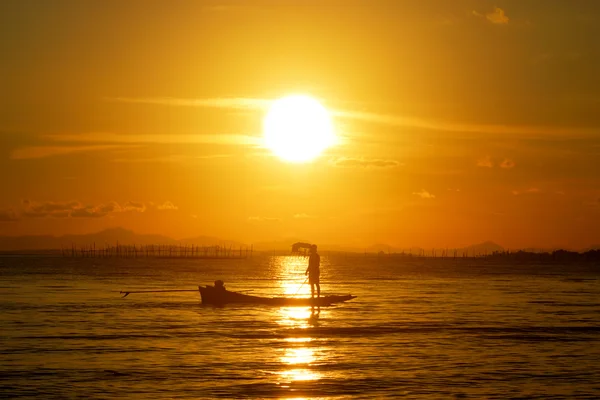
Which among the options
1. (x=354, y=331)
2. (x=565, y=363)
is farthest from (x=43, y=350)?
(x=565, y=363)

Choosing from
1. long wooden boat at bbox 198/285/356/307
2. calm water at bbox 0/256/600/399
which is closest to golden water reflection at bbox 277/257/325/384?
calm water at bbox 0/256/600/399

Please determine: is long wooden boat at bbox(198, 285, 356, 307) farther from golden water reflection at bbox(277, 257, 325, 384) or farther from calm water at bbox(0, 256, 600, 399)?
golden water reflection at bbox(277, 257, 325, 384)

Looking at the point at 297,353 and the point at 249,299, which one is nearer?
the point at 297,353

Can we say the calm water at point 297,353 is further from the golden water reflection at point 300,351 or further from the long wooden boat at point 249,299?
the long wooden boat at point 249,299

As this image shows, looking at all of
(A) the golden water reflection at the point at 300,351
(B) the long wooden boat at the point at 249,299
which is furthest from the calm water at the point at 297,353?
(B) the long wooden boat at the point at 249,299

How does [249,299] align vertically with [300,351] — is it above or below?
above

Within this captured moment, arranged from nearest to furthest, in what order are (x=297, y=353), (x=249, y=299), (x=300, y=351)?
(x=297, y=353), (x=300, y=351), (x=249, y=299)

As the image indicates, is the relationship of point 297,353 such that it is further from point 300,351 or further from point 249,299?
point 249,299

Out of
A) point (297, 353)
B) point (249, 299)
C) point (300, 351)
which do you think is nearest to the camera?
point (297, 353)

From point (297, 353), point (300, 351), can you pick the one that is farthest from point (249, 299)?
point (297, 353)

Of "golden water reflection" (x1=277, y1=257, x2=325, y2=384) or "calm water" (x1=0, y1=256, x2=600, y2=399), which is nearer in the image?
"calm water" (x1=0, y1=256, x2=600, y2=399)

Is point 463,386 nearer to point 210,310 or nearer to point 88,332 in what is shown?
point 88,332

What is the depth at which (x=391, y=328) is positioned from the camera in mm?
37188

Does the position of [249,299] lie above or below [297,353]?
above
